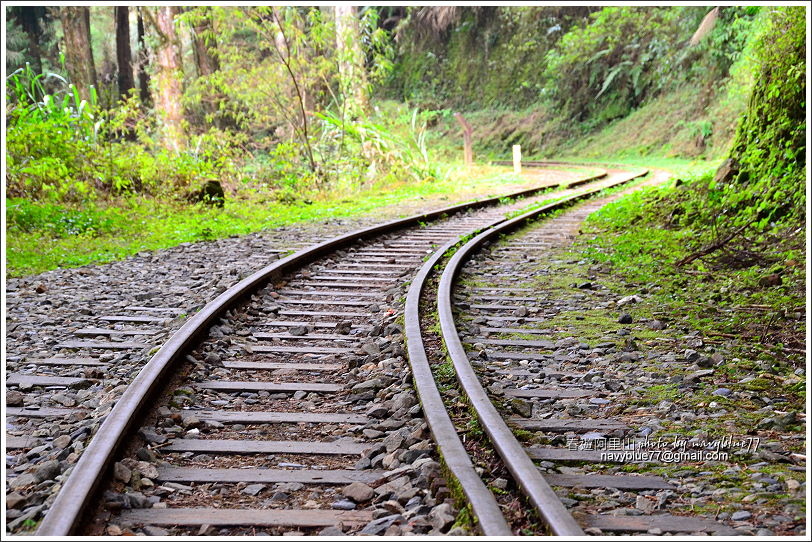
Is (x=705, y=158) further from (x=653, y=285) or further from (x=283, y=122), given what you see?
(x=653, y=285)

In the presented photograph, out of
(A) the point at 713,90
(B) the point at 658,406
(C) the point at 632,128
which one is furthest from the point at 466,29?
(B) the point at 658,406

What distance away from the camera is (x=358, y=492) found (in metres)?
2.96

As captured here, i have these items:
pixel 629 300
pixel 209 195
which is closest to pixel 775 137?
pixel 629 300

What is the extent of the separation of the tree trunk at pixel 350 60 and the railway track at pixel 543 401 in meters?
11.0

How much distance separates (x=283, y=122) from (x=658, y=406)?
1573 cm

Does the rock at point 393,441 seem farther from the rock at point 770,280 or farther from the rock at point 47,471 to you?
the rock at point 770,280

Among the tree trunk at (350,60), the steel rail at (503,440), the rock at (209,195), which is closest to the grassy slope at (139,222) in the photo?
the rock at (209,195)

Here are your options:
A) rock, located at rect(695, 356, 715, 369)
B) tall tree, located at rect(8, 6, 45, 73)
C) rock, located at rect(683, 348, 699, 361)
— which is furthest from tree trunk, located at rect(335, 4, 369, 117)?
tall tree, located at rect(8, 6, 45, 73)

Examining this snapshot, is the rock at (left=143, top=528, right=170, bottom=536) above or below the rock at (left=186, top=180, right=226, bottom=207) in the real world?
below

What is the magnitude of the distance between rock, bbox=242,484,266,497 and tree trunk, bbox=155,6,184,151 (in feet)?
53.8

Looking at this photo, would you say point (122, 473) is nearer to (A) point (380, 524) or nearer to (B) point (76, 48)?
(A) point (380, 524)

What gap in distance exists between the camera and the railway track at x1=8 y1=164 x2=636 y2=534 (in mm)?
2881

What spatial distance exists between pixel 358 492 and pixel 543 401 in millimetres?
1416

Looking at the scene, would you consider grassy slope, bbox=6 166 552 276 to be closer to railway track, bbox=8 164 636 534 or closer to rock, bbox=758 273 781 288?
railway track, bbox=8 164 636 534
